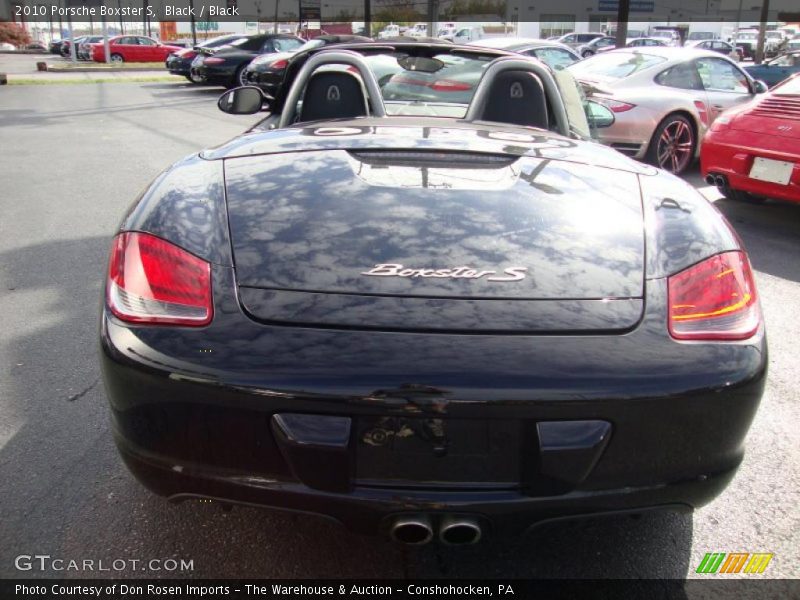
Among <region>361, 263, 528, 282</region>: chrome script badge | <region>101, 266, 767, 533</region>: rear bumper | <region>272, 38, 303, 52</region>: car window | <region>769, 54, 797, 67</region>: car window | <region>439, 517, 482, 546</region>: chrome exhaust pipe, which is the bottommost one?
<region>439, 517, 482, 546</region>: chrome exhaust pipe

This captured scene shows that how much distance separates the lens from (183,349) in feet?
5.25

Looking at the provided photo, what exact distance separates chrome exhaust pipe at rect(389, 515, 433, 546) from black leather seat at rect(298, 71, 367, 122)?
1.94 m

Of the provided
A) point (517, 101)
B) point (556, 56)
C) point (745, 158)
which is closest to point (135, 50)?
point (556, 56)

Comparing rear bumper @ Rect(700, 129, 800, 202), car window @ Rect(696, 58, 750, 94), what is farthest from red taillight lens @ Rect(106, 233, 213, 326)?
car window @ Rect(696, 58, 750, 94)

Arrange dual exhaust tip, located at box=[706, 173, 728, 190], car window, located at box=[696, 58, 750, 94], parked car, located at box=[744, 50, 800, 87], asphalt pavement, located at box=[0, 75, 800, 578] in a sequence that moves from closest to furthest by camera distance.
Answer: asphalt pavement, located at box=[0, 75, 800, 578] < dual exhaust tip, located at box=[706, 173, 728, 190] < car window, located at box=[696, 58, 750, 94] < parked car, located at box=[744, 50, 800, 87]

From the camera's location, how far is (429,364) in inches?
60.2

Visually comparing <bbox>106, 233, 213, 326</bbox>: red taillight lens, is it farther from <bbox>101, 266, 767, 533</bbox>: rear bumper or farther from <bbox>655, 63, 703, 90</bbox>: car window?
<bbox>655, 63, 703, 90</bbox>: car window

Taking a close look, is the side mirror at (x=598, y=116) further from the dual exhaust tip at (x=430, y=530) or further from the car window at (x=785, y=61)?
the car window at (x=785, y=61)

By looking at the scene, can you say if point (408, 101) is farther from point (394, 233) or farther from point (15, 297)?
point (15, 297)

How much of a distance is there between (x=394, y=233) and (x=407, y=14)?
1897 inches

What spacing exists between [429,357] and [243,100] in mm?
2910

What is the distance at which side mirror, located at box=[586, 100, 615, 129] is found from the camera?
4.02 m

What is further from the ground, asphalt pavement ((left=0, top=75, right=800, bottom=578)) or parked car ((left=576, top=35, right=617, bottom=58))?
parked car ((left=576, top=35, right=617, bottom=58))

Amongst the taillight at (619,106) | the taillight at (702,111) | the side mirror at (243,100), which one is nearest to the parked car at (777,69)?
the taillight at (702,111)
